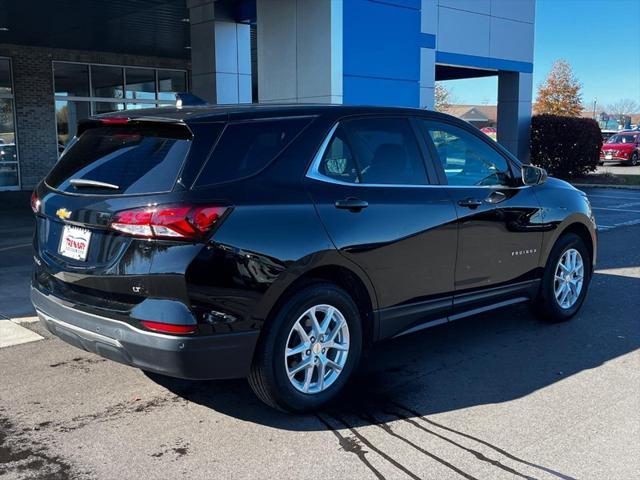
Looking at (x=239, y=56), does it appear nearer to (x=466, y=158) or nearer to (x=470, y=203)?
(x=466, y=158)

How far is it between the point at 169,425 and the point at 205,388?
0.60 meters

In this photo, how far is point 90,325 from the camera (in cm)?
368

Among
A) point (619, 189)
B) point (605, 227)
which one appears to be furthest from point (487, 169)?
point (619, 189)

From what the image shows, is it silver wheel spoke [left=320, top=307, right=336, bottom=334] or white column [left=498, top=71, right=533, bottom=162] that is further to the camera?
white column [left=498, top=71, right=533, bottom=162]

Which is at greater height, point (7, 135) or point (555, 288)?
point (7, 135)

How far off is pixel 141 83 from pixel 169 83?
101cm

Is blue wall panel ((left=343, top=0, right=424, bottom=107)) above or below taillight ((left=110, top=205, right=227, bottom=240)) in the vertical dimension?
above

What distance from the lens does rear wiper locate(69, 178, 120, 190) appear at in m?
3.71

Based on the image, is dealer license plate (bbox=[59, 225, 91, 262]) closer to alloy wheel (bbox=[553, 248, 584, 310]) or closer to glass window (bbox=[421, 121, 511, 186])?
glass window (bbox=[421, 121, 511, 186])

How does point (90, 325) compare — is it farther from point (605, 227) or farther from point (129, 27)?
point (129, 27)

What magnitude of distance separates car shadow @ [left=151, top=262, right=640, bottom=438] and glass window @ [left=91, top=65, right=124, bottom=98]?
1705 cm

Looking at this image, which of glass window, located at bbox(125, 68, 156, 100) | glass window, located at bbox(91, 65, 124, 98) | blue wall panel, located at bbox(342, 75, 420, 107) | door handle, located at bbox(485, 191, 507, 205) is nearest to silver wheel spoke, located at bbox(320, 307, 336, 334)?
door handle, located at bbox(485, 191, 507, 205)

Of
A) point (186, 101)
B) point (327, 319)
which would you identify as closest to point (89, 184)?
point (186, 101)

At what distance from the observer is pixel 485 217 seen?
501cm
